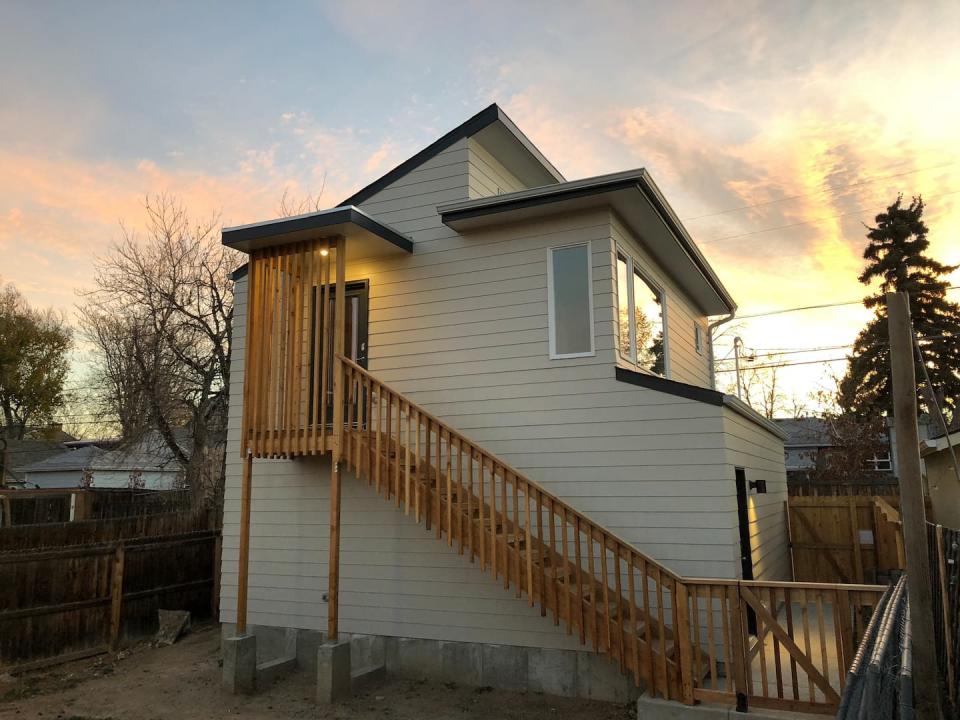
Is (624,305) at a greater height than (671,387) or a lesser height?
greater

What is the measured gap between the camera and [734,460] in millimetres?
7621

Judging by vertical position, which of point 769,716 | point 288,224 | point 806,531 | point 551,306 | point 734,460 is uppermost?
point 288,224

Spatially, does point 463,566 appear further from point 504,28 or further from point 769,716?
point 504,28

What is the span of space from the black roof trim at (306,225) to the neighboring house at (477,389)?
0.03 metres

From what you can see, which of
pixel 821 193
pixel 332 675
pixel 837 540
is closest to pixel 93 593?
pixel 332 675

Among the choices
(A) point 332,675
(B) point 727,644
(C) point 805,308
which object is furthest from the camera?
(C) point 805,308

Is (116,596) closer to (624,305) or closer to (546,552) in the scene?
(546,552)

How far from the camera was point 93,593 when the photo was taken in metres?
9.88

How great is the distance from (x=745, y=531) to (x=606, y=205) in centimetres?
455

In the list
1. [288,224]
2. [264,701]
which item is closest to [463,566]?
[264,701]

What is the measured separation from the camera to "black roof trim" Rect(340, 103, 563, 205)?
9.36m

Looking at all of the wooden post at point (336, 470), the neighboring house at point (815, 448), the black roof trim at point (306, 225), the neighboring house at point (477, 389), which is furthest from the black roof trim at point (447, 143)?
the neighboring house at point (815, 448)

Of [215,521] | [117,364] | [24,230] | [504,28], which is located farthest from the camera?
[117,364]

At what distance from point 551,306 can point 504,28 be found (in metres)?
6.36
